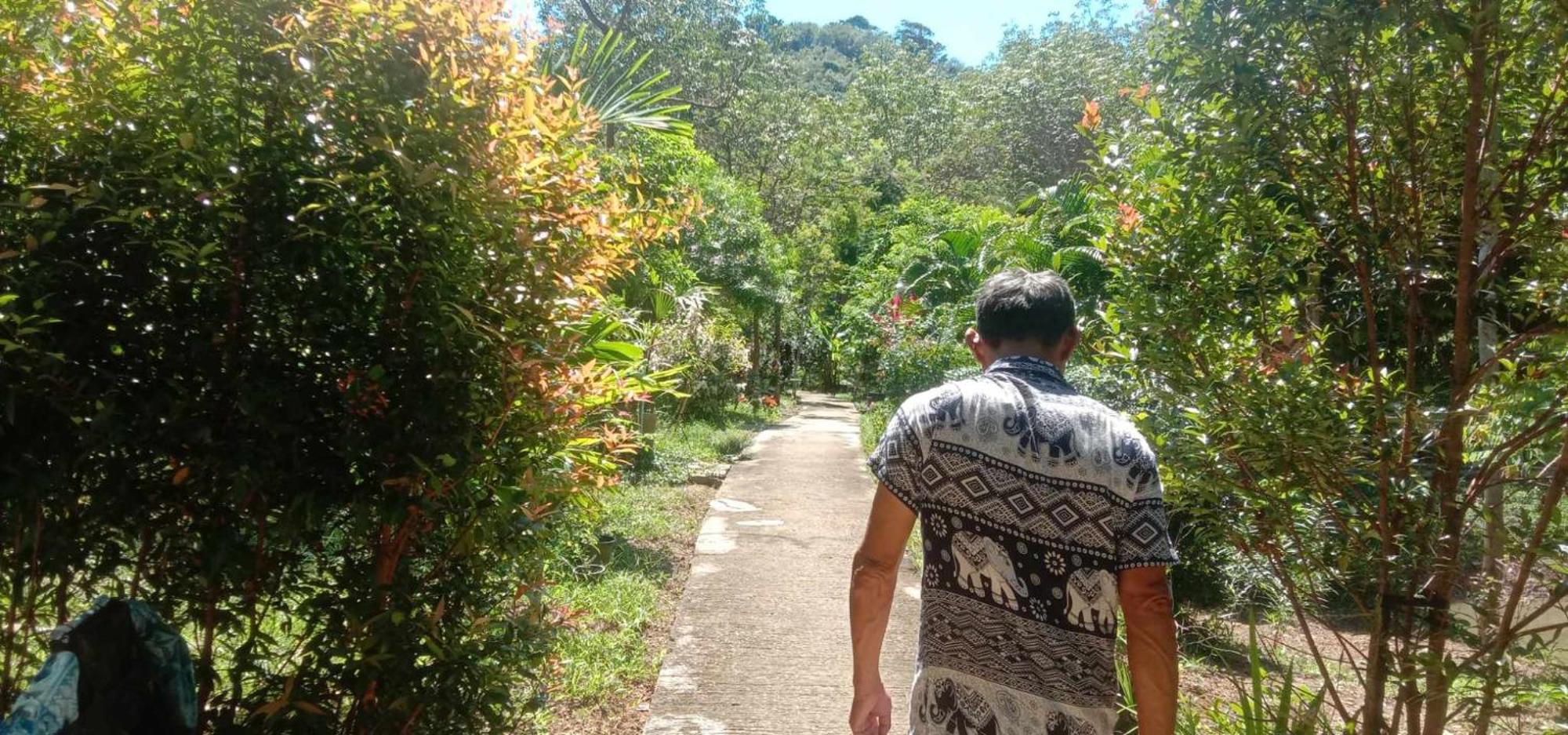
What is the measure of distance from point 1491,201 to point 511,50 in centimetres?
228

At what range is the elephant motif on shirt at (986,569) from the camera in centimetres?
197

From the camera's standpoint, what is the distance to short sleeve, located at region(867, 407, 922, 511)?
2082 millimetres

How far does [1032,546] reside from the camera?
1957 millimetres

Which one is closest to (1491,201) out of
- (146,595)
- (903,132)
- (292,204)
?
(292,204)

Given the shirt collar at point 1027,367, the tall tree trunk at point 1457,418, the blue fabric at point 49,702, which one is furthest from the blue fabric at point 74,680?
the tall tree trunk at point 1457,418

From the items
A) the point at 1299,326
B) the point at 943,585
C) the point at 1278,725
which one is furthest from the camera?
the point at 1278,725

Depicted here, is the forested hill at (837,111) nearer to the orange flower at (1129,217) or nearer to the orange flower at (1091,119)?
the orange flower at (1091,119)

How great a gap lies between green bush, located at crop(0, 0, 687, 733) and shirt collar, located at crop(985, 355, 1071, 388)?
1.03 meters

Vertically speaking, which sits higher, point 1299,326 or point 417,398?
point 1299,326

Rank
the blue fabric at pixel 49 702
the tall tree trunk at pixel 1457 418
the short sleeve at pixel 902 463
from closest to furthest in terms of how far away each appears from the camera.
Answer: the blue fabric at pixel 49 702 → the short sleeve at pixel 902 463 → the tall tree trunk at pixel 1457 418

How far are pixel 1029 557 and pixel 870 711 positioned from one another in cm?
49

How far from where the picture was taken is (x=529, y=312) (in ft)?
7.70

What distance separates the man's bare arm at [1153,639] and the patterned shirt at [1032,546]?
3 centimetres

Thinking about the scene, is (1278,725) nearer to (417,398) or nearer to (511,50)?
(417,398)
